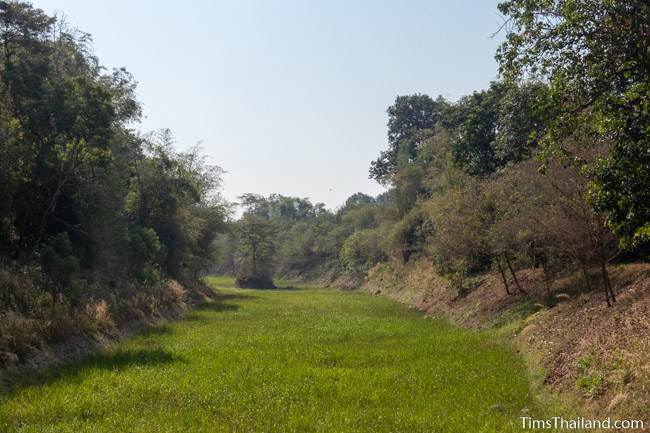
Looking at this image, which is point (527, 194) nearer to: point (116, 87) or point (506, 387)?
point (506, 387)

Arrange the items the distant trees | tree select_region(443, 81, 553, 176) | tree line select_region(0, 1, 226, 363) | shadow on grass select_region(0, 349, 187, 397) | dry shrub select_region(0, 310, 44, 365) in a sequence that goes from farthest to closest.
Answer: tree select_region(443, 81, 553, 176)
the distant trees
tree line select_region(0, 1, 226, 363)
dry shrub select_region(0, 310, 44, 365)
shadow on grass select_region(0, 349, 187, 397)

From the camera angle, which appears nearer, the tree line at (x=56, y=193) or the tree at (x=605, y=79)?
the tree at (x=605, y=79)

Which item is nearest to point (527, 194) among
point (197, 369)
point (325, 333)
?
point (325, 333)

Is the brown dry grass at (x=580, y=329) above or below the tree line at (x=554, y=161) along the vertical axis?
below

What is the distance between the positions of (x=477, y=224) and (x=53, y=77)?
21.8m

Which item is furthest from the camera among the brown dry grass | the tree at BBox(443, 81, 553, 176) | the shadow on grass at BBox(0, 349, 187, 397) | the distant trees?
the tree at BBox(443, 81, 553, 176)

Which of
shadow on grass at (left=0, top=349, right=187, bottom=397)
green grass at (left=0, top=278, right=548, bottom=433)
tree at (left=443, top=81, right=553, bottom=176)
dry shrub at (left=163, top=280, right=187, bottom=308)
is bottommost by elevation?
green grass at (left=0, top=278, right=548, bottom=433)

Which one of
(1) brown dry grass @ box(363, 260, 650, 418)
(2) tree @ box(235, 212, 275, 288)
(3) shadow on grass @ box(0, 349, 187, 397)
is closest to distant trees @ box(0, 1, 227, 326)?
(3) shadow on grass @ box(0, 349, 187, 397)

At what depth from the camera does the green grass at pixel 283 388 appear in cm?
1112

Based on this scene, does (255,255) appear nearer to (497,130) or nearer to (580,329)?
(497,130)

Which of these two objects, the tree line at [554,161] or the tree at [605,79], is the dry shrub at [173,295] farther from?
the tree at [605,79]

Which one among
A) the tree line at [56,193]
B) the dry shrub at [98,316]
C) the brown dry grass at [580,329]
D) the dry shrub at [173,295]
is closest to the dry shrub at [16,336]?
the tree line at [56,193]

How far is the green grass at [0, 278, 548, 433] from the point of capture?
11117 millimetres

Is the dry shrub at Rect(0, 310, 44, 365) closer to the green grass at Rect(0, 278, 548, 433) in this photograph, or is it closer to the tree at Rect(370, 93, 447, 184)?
the green grass at Rect(0, 278, 548, 433)
